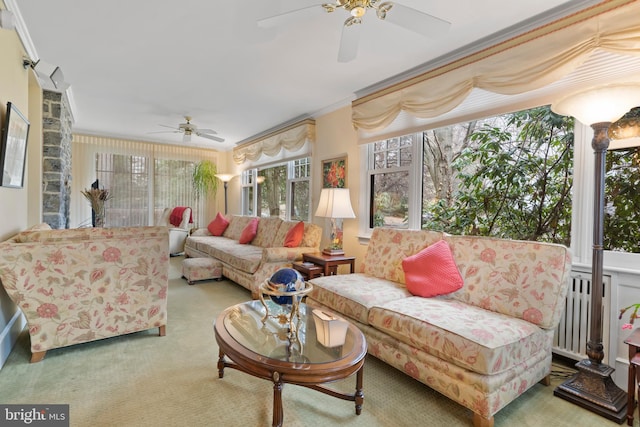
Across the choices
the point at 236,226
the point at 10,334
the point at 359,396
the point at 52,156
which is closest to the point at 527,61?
the point at 359,396

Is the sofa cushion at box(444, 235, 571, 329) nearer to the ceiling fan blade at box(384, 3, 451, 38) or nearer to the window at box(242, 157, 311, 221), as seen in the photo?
the ceiling fan blade at box(384, 3, 451, 38)

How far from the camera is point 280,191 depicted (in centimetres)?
549

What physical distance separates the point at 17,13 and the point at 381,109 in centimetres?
305

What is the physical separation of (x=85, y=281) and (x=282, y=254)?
1.83 metres

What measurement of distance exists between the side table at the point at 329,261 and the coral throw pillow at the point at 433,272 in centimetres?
100

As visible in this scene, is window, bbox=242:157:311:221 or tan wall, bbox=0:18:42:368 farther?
window, bbox=242:157:311:221

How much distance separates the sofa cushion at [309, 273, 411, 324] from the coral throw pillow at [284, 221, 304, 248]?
114cm

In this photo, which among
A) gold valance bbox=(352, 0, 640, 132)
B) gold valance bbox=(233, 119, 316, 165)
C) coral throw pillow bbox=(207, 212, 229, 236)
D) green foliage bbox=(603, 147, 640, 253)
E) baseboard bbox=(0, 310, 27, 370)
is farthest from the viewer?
coral throw pillow bbox=(207, 212, 229, 236)

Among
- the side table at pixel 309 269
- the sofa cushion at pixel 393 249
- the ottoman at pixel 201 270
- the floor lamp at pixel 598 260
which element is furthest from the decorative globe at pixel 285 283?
the ottoman at pixel 201 270

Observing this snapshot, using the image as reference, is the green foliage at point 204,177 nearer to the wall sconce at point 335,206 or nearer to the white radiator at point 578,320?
the wall sconce at point 335,206

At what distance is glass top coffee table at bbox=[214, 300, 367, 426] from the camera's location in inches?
52.0

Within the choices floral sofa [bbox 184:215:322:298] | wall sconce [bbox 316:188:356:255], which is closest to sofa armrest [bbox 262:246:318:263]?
floral sofa [bbox 184:215:322:298]

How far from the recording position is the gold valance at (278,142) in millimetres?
4391

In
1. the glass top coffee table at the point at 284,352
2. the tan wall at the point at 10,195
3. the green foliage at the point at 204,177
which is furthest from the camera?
the green foliage at the point at 204,177
